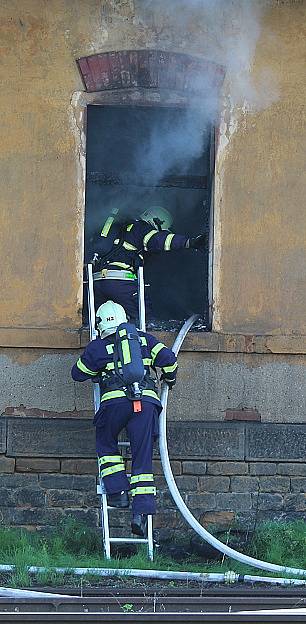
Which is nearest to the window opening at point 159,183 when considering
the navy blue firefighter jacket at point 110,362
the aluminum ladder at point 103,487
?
the aluminum ladder at point 103,487

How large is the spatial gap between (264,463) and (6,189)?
9.58 feet

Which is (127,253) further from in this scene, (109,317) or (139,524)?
(139,524)

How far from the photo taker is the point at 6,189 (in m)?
9.28

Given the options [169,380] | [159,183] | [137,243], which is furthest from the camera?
[159,183]

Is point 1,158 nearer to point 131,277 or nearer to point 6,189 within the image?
point 6,189

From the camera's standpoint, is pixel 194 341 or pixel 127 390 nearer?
pixel 127 390

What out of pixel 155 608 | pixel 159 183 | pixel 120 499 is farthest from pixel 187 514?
pixel 159 183

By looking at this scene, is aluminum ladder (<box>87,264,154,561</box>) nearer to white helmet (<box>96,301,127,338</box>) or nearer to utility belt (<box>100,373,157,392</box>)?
white helmet (<box>96,301,127,338</box>)

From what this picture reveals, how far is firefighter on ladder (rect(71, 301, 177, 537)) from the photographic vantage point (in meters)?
8.52

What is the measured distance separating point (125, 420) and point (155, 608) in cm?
187

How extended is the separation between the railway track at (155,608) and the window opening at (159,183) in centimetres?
291

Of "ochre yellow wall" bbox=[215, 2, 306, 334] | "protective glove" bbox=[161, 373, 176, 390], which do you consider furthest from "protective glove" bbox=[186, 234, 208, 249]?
"protective glove" bbox=[161, 373, 176, 390]

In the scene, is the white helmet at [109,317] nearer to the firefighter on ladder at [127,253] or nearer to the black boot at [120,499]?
the firefighter on ladder at [127,253]

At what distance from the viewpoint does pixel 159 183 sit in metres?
9.99
